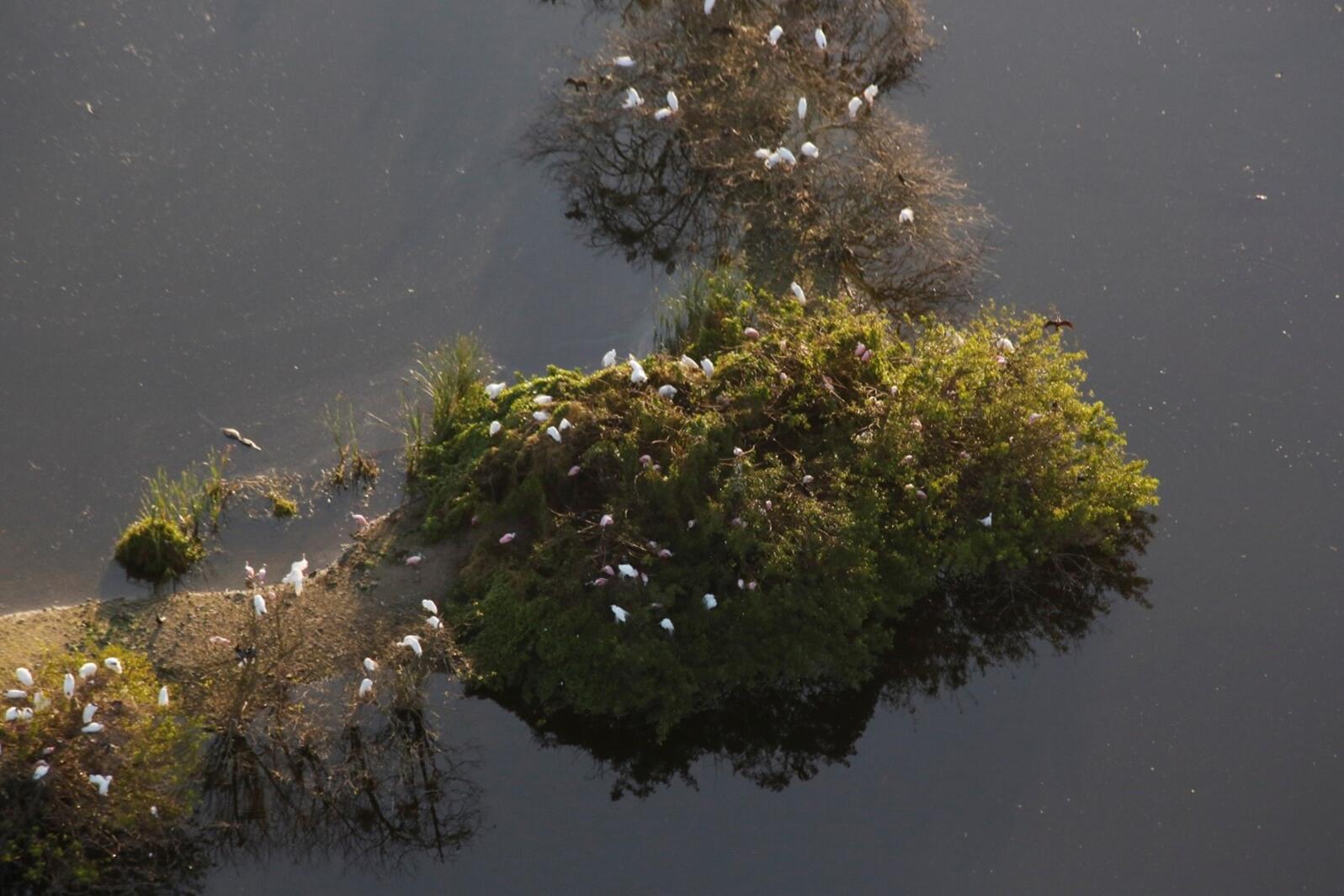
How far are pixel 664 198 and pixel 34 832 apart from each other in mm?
4911

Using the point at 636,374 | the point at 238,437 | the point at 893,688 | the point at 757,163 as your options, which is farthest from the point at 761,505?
the point at 238,437

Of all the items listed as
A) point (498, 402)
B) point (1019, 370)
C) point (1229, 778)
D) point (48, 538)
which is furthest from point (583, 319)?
point (1229, 778)

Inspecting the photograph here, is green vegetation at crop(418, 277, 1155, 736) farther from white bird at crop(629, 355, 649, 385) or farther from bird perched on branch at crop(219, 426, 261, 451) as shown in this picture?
bird perched on branch at crop(219, 426, 261, 451)

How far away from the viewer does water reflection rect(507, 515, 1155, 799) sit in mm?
6266

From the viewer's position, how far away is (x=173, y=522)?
6617 millimetres

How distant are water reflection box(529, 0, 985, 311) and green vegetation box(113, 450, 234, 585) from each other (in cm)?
269

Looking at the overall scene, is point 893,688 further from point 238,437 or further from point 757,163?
point 238,437

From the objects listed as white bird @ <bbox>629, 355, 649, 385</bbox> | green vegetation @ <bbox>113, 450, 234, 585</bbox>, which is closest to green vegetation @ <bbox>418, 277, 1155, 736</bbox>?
white bird @ <bbox>629, 355, 649, 385</bbox>

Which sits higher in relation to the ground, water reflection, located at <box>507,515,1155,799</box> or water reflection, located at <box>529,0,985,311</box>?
water reflection, located at <box>529,0,985,311</box>

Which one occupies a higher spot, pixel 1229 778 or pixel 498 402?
pixel 498 402

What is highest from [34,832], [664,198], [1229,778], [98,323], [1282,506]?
[664,198]

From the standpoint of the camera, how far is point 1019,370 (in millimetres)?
6738

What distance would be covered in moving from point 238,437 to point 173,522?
2.12ft

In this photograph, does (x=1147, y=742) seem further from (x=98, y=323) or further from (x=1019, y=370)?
(x=98, y=323)
